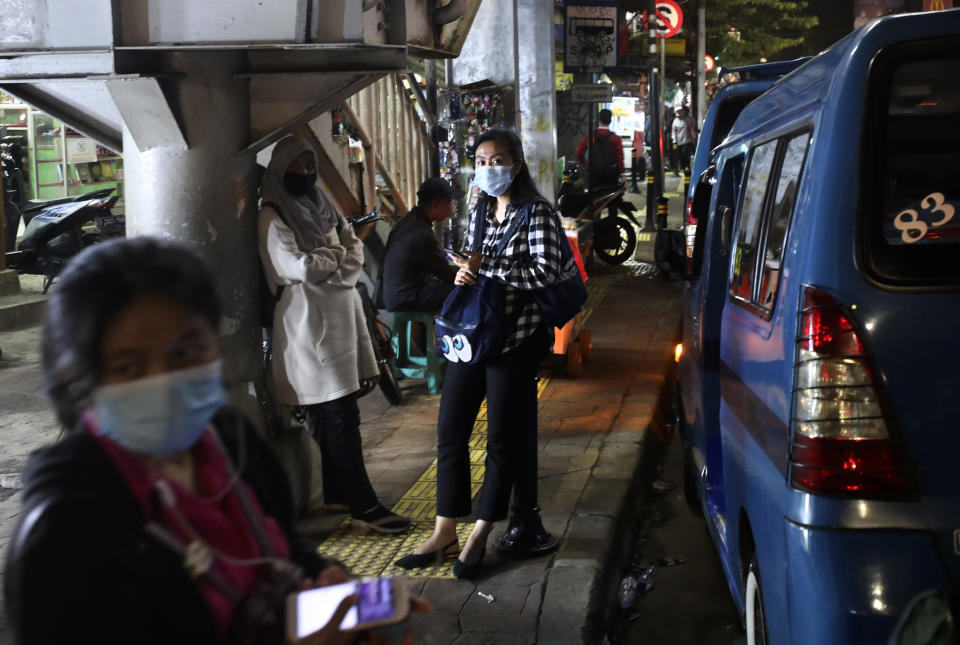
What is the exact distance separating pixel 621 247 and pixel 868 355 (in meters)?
12.7

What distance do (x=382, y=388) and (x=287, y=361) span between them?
2.95m

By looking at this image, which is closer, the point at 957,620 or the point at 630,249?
the point at 957,620

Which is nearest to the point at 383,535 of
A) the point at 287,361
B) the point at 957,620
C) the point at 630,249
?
the point at 287,361

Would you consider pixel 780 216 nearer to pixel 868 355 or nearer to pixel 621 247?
pixel 868 355

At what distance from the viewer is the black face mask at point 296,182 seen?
192 inches

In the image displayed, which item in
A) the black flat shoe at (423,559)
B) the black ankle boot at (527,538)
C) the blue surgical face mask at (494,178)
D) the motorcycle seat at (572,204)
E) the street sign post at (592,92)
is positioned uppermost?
the street sign post at (592,92)

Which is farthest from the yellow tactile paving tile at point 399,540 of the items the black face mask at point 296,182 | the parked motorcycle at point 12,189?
the parked motorcycle at point 12,189

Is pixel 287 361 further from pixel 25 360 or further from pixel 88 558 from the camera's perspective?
pixel 25 360

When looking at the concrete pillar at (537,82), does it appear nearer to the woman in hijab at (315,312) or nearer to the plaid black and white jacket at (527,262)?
the woman in hijab at (315,312)

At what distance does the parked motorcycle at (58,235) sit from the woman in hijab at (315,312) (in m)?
7.48

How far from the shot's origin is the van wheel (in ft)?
10.6

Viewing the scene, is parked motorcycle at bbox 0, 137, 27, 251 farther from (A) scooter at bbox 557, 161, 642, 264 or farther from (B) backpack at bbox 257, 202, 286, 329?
(B) backpack at bbox 257, 202, 286, 329

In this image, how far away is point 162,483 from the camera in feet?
5.03

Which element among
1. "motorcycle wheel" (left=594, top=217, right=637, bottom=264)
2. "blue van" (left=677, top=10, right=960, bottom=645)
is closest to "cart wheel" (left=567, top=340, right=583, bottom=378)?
"blue van" (left=677, top=10, right=960, bottom=645)
